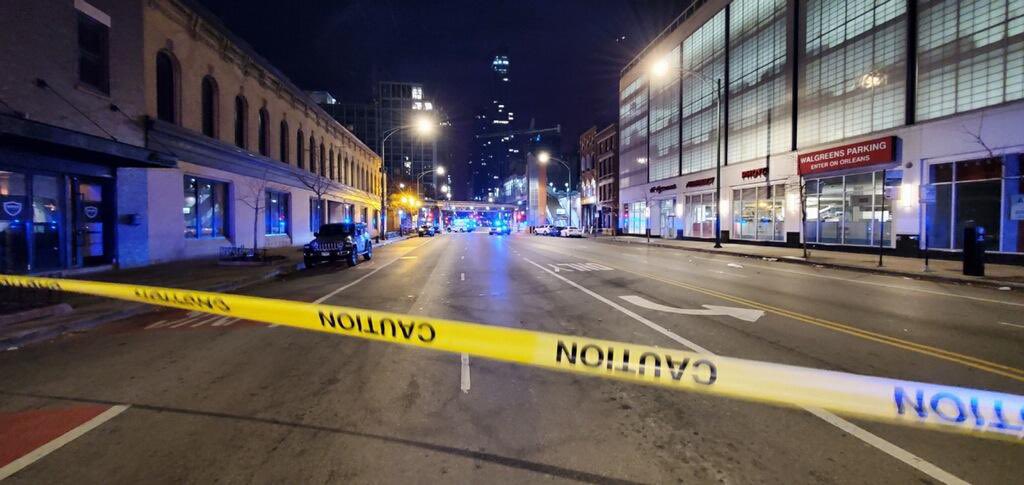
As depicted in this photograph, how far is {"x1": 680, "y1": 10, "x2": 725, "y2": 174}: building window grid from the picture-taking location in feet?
130

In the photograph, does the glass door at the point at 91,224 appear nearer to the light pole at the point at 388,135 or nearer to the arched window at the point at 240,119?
the arched window at the point at 240,119

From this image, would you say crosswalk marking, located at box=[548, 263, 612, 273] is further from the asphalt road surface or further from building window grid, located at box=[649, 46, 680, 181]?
building window grid, located at box=[649, 46, 680, 181]

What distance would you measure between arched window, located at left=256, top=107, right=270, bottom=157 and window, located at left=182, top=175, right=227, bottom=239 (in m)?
5.27

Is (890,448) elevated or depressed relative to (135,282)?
depressed

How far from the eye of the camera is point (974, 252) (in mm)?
14914

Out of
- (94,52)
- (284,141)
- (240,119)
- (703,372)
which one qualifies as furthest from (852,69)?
(284,141)

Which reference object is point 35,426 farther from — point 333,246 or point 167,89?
point 167,89

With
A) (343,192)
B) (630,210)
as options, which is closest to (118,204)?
(343,192)

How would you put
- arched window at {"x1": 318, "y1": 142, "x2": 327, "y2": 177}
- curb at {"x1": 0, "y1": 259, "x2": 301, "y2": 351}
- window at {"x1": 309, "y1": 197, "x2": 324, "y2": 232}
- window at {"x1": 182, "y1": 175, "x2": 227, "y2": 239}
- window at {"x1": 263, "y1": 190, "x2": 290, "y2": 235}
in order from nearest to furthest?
curb at {"x1": 0, "y1": 259, "x2": 301, "y2": 351} < window at {"x1": 182, "y1": 175, "x2": 227, "y2": 239} < window at {"x1": 263, "y1": 190, "x2": 290, "y2": 235} < window at {"x1": 309, "y1": 197, "x2": 324, "y2": 232} < arched window at {"x1": 318, "y1": 142, "x2": 327, "y2": 177}

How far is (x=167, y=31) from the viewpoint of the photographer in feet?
61.9

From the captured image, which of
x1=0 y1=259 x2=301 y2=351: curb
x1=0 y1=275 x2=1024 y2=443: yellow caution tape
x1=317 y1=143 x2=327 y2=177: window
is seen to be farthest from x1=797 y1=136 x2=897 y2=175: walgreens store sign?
x1=317 y1=143 x2=327 y2=177: window

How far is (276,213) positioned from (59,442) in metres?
30.0

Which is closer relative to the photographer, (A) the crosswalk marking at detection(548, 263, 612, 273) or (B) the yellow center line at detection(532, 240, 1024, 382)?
(B) the yellow center line at detection(532, 240, 1024, 382)

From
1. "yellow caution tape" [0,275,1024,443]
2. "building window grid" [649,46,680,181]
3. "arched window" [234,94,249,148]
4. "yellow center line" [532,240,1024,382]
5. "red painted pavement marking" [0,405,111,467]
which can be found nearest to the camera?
"yellow caution tape" [0,275,1024,443]
